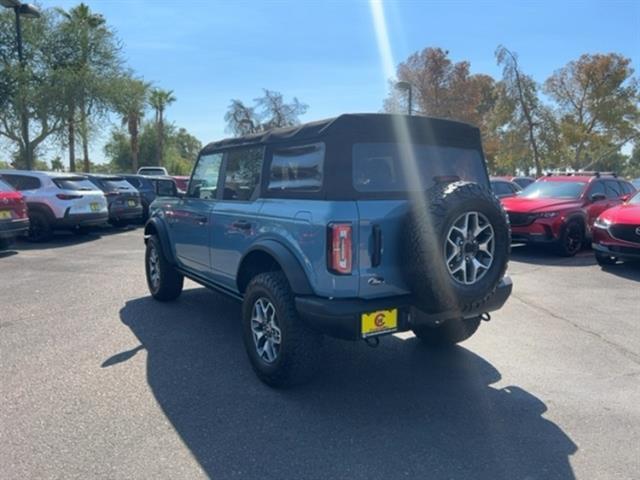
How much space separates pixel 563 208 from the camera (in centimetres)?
998

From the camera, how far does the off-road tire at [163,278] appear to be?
6.10 m

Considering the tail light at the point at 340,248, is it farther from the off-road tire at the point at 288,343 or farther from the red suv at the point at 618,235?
the red suv at the point at 618,235

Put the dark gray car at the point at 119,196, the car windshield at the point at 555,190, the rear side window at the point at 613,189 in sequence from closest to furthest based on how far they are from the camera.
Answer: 1. the car windshield at the point at 555,190
2. the rear side window at the point at 613,189
3. the dark gray car at the point at 119,196

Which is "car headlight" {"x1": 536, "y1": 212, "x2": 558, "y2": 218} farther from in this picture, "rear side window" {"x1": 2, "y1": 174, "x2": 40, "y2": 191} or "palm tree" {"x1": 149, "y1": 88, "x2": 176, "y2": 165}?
"palm tree" {"x1": 149, "y1": 88, "x2": 176, "y2": 165}

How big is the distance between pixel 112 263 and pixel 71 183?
3863 mm

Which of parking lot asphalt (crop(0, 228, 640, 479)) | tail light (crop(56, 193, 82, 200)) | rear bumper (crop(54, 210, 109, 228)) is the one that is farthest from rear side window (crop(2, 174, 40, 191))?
parking lot asphalt (crop(0, 228, 640, 479))

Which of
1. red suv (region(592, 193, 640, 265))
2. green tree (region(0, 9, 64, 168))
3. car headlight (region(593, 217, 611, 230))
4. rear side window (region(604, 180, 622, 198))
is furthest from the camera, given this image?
green tree (region(0, 9, 64, 168))

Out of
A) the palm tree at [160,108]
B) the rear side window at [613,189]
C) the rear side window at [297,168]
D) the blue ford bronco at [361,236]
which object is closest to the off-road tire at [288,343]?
the blue ford bronco at [361,236]

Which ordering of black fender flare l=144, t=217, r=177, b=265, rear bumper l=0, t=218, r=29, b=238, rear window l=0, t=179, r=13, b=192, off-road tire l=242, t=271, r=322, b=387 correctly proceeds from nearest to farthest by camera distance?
off-road tire l=242, t=271, r=322, b=387, black fender flare l=144, t=217, r=177, b=265, rear bumper l=0, t=218, r=29, b=238, rear window l=0, t=179, r=13, b=192

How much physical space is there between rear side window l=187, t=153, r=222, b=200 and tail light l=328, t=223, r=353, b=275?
2.08m

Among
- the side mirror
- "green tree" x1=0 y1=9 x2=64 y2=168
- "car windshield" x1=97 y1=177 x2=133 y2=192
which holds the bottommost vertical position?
the side mirror

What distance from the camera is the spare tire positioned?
329 centimetres

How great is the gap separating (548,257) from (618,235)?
190 cm

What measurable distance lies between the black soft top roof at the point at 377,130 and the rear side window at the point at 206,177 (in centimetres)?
75
